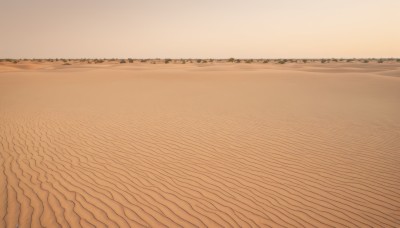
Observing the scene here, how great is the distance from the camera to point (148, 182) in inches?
183

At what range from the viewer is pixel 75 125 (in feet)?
27.3

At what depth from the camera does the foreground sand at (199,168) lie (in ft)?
12.5

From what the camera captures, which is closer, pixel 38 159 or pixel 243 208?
pixel 243 208

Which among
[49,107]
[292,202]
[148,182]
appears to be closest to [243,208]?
[292,202]

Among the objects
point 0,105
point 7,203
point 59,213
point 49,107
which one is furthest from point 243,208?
point 0,105

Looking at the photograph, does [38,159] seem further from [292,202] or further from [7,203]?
[292,202]

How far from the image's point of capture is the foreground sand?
380cm

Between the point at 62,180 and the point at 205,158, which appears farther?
the point at 205,158

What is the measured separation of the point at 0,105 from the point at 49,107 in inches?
94.9

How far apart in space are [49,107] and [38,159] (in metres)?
6.59

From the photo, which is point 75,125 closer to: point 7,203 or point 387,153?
point 7,203

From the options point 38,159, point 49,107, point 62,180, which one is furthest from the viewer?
point 49,107

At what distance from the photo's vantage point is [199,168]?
530 cm

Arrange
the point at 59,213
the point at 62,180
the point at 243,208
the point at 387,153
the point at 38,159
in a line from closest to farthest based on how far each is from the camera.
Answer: the point at 59,213, the point at 243,208, the point at 62,180, the point at 38,159, the point at 387,153
